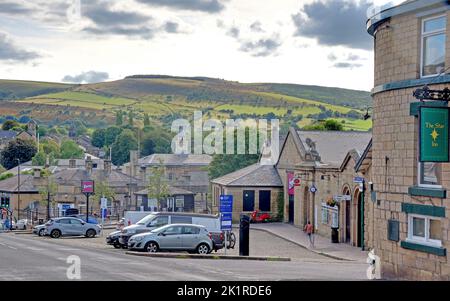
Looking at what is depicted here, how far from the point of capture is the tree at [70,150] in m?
98.5

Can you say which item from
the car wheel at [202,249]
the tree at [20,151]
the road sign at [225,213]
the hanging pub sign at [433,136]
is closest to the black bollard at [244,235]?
the road sign at [225,213]

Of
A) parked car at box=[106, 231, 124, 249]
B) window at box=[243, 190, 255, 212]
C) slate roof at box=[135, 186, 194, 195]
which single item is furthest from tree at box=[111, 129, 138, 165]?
parked car at box=[106, 231, 124, 249]

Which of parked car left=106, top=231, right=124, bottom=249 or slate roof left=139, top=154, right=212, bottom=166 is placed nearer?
parked car left=106, top=231, right=124, bottom=249

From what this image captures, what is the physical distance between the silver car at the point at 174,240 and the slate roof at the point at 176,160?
4532 cm

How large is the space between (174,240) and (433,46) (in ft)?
46.8

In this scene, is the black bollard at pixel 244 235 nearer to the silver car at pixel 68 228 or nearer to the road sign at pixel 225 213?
the road sign at pixel 225 213

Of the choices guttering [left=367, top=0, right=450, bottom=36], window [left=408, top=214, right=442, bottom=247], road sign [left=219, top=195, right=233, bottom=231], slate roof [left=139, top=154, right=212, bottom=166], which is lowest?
road sign [left=219, top=195, right=233, bottom=231]

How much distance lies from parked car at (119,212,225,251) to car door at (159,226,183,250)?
296 centimetres

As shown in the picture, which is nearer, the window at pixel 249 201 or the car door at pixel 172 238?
the car door at pixel 172 238

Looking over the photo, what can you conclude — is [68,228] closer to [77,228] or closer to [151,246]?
[77,228]

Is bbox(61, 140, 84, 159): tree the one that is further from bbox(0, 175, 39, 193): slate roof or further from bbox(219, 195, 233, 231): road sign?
bbox(219, 195, 233, 231): road sign

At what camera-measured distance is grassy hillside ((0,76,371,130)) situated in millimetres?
13411

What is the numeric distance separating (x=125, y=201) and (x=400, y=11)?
5616cm
